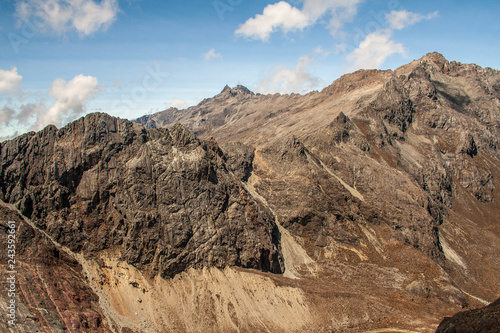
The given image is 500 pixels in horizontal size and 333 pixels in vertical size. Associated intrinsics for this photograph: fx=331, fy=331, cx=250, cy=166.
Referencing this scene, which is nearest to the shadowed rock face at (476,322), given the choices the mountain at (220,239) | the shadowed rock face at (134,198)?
the mountain at (220,239)

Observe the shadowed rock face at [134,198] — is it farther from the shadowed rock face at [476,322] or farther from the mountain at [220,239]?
the shadowed rock face at [476,322]

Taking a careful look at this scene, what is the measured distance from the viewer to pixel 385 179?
238 ft

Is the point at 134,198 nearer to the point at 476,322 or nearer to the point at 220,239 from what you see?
the point at 220,239

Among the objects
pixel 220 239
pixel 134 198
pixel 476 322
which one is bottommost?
pixel 476 322

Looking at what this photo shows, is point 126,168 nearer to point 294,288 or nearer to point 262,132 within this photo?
point 294,288

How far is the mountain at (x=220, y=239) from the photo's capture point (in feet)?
144

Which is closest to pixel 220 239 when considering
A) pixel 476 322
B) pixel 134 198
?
pixel 134 198

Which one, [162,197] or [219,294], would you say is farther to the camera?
[162,197]

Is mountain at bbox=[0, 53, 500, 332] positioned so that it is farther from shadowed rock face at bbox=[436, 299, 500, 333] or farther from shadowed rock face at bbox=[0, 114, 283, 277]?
shadowed rock face at bbox=[436, 299, 500, 333]

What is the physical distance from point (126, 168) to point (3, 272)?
21.4m

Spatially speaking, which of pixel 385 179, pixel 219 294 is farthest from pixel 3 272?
pixel 385 179

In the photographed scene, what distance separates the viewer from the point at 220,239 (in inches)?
2082

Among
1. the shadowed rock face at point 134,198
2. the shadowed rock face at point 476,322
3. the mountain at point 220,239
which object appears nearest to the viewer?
the shadowed rock face at point 476,322

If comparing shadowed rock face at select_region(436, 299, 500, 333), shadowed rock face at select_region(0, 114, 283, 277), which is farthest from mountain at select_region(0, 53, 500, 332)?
shadowed rock face at select_region(436, 299, 500, 333)
